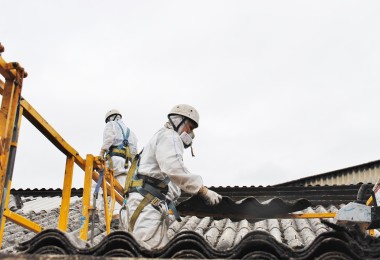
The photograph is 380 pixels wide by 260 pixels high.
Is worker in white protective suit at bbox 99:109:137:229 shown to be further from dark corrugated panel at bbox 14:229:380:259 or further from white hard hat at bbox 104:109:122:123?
dark corrugated panel at bbox 14:229:380:259

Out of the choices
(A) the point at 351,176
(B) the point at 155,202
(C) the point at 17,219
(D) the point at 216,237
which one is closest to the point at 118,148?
(D) the point at 216,237

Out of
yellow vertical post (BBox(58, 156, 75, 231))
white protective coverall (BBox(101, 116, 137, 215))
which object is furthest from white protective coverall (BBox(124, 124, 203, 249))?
white protective coverall (BBox(101, 116, 137, 215))

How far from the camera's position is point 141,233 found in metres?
4.55

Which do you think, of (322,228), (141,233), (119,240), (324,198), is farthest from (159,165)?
(324,198)

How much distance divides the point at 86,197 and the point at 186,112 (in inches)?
48.8

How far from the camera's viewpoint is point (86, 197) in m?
4.91

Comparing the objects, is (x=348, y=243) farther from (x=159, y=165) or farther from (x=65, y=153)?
(x=65, y=153)

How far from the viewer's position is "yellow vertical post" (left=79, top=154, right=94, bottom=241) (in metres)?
4.82

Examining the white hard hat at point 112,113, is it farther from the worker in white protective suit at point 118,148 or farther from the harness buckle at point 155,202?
the harness buckle at point 155,202

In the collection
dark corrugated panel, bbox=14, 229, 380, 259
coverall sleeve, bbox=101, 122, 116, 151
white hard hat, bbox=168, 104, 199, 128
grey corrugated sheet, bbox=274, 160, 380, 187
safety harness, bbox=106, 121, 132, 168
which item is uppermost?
grey corrugated sheet, bbox=274, 160, 380, 187

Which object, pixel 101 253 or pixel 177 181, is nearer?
pixel 101 253

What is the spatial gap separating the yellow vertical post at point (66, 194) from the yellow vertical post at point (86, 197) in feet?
0.78

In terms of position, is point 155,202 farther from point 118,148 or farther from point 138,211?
point 118,148

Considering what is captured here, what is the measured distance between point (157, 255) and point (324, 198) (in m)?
6.67
